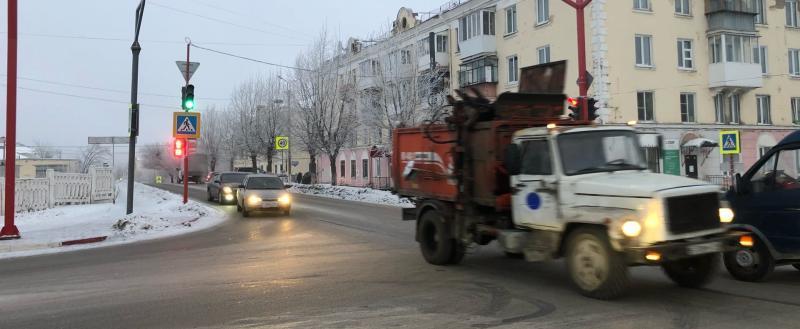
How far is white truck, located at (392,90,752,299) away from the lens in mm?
6398

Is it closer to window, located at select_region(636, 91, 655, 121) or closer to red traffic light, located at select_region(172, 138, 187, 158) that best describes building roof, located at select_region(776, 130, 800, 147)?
red traffic light, located at select_region(172, 138, 187, 158)

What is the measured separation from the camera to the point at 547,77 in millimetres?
10047

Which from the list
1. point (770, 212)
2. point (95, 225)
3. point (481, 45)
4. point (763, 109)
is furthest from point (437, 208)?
A: point (763, 109)

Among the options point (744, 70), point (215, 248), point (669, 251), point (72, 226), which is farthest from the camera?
point (744, 70)

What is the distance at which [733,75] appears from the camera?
104 ft

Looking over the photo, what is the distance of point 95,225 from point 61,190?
7331 millimetres

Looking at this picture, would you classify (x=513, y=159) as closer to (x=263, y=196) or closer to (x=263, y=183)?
Result: (x=263, y=196)

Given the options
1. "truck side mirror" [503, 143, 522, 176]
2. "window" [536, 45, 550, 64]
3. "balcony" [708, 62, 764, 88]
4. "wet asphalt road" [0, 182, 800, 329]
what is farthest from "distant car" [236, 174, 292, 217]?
"balcony" [708, 62, 764, 88]

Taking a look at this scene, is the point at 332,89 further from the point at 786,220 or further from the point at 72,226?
the point at 786,220

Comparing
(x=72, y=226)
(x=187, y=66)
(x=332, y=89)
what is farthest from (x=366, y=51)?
(x=72, y=226)

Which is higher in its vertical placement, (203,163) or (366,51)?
(366,51)

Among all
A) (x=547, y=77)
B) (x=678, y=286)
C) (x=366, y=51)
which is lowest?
(x=678, y=286)

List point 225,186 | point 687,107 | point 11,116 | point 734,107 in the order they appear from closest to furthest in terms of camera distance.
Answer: point 11,116, point 225,186, point 687,107, point 734,107

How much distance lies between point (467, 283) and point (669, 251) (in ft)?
9.07
